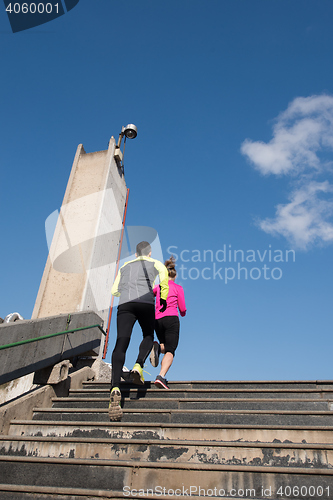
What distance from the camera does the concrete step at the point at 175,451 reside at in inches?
110

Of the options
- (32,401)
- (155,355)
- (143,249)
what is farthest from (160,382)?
(143,249)

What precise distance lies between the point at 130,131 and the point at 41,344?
6.45 meters

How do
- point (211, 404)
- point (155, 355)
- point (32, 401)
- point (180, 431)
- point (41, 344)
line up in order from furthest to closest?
point (155, 355)
point (41, 344)
point (32, 401)
point (211, 404)
point (180, 431)

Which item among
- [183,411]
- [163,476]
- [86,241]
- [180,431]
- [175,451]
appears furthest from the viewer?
[86,241]

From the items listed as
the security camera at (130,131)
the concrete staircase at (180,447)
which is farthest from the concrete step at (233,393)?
the security camera at (130,131)

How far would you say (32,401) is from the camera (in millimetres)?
4172

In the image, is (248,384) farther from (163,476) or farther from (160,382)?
(163,476)

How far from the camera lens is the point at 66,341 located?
5.31 m

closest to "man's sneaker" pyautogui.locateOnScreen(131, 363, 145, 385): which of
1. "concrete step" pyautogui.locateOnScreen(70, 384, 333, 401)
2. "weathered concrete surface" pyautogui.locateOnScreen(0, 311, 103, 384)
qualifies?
"concrete step" pyautogui.locateOnScreen(70, 384, 333, 401)

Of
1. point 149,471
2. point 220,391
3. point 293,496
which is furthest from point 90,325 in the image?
point 293,496

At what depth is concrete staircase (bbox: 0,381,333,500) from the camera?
8.30 feet

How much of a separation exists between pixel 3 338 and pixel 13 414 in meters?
0.83

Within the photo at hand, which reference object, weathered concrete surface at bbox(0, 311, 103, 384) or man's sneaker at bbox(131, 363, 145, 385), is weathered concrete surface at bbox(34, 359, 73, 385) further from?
man's sneaker at bbox(131, 363, 145, 385)

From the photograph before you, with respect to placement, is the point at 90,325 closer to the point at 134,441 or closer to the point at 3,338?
the point at 3,338
